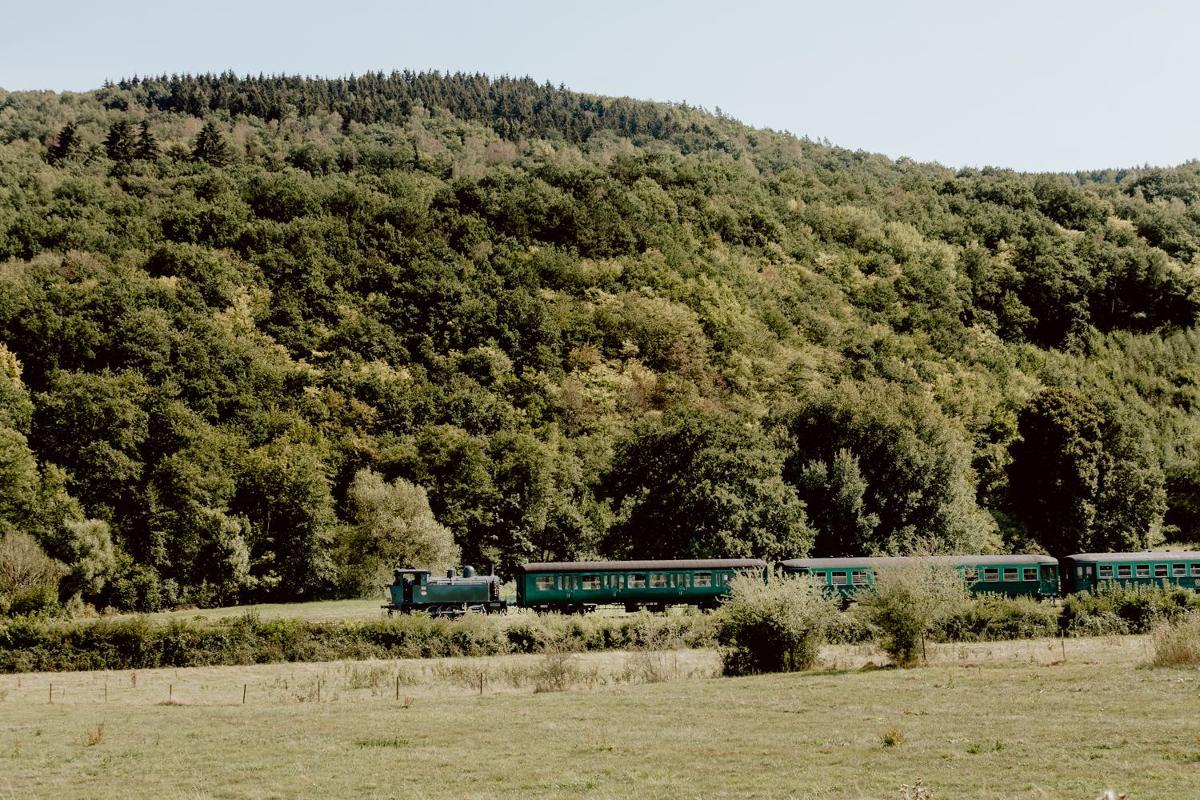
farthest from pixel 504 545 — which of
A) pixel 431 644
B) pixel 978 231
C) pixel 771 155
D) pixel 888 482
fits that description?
pixel 771 155

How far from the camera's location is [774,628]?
30.6 metres

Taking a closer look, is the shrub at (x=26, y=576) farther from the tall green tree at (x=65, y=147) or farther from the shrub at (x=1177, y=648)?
the tall green tree at (x=65, y=147)

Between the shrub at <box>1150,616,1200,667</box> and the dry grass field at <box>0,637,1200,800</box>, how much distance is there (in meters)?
1.14

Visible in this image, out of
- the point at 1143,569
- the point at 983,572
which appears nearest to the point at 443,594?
the point at 983,572

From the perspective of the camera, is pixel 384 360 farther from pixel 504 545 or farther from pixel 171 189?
pixel 171 189

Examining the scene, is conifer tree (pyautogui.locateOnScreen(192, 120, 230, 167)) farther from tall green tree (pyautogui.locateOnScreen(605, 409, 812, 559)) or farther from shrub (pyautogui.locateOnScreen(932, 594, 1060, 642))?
shrub (pyautogui.locateOnScreen(932, 594, 1060, 642))

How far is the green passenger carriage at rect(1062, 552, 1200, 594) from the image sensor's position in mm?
45844

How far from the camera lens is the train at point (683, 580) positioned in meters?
44.8

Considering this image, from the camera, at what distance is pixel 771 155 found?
5630 inches

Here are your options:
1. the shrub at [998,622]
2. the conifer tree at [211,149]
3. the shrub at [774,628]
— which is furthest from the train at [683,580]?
the conifer tree at [211,149]

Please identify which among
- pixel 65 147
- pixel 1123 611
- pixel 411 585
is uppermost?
pixel 65 147

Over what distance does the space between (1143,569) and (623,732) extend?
34.3 meters

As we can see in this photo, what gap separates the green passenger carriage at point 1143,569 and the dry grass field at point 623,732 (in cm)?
1600

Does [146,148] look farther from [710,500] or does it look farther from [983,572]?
[983,572]
